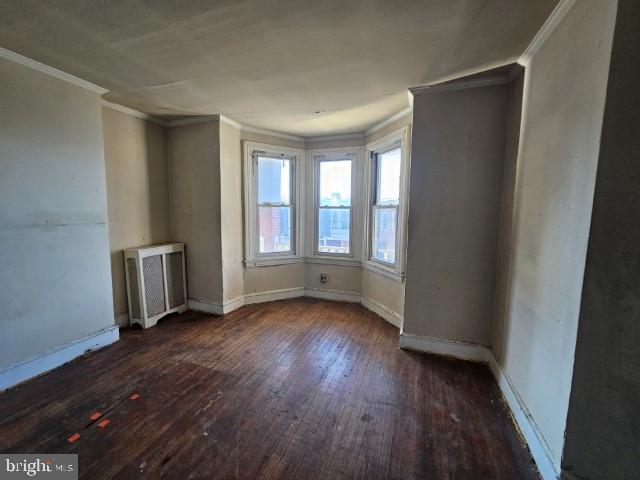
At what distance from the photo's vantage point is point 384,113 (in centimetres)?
312

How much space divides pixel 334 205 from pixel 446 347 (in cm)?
236

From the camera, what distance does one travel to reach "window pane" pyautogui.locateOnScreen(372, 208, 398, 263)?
340 centimetres

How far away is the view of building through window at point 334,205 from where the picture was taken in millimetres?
4031

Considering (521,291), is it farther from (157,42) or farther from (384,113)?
(157,42)

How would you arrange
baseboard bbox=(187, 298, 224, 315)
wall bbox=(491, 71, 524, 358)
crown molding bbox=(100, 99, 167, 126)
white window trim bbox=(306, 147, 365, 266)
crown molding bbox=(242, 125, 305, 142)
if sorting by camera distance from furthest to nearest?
white window trim bbox=(306, 147, 365, 266) < crown molding bbox=(242, 125, 305, 142) < baseboard bbox=(187, 298, 224, 315) < crown molding bbox=(100, 99, 167, 126) < wall bbox=(491, 71, 524, 358)

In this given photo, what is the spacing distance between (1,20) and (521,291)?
3.67m

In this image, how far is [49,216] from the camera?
2.27 metres

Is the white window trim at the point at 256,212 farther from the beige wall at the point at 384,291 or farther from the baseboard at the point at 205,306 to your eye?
the beige wall at the point at 384,291

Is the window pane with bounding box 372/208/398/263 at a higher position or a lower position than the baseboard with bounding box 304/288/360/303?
higher

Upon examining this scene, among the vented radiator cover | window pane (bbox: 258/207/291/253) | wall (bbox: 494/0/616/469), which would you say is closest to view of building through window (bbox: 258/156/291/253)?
window pane (bbox: 258/207/291/253)

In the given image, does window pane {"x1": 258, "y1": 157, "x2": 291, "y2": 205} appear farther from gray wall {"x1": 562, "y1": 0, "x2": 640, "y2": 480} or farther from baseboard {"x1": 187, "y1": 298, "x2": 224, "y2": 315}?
gray wall {"x1": 562, "y1": 0, "x2": 640, "y2": 480}

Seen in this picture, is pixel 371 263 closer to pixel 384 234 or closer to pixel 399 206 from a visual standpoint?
pixel 384 234

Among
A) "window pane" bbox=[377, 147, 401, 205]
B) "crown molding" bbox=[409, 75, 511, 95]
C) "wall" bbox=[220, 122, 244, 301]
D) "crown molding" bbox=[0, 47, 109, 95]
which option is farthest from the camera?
"wall" bbox=[220, 122, 244, 301]

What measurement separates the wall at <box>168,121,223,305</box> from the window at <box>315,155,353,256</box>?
1.49 metres
